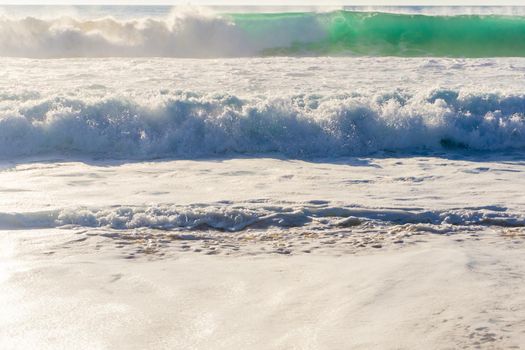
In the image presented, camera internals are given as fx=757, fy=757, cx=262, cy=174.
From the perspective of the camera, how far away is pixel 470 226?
18.1 ft

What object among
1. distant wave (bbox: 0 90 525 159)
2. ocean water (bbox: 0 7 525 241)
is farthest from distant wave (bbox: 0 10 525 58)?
distant wave (bbox: 0 90 525 159)

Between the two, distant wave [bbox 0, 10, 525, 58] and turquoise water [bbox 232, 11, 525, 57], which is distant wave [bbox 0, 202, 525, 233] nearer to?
distant wave [bbox 0, 10, 525, 58]

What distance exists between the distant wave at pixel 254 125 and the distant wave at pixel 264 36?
1023 cm

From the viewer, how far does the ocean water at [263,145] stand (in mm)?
5770

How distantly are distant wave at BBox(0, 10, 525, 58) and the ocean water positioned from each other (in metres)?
4.54

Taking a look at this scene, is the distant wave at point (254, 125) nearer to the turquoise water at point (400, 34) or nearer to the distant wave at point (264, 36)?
the distant wave at point (264, 36)

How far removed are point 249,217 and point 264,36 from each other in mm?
17669

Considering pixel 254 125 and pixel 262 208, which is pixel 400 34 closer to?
pixel 254 125

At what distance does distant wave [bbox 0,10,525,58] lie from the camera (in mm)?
20703

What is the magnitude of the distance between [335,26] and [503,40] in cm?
508

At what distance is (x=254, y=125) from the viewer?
30.3ft

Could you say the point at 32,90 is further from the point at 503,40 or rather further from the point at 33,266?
the point at 503,40

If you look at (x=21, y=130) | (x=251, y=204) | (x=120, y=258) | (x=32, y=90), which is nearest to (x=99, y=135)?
(x=21, y=130)

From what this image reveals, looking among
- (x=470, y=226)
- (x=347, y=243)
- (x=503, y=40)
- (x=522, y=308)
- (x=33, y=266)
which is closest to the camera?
(x=522, y=308)
